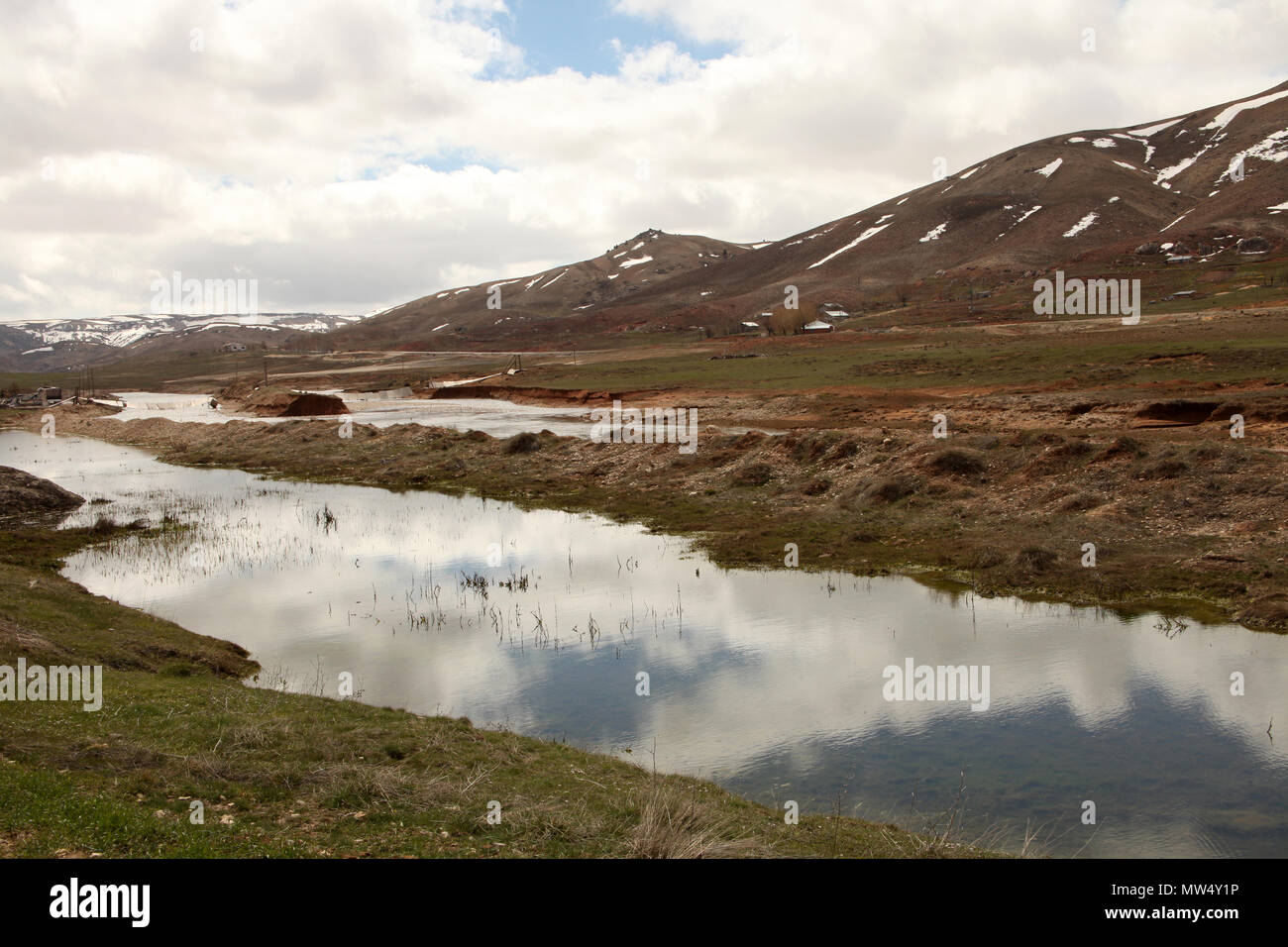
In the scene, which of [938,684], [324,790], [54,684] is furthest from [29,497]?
[938,684]

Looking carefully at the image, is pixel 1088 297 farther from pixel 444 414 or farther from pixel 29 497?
pixel 29 497

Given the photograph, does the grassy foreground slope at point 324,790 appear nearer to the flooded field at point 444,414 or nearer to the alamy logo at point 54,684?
the alamy logo at point 54,684

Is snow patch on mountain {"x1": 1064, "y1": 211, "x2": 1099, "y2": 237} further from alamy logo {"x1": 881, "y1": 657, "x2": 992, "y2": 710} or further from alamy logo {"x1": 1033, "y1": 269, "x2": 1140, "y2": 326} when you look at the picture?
alamy logo {"x1": 881, "y1": 657, "x2": 992, "y2": 710}

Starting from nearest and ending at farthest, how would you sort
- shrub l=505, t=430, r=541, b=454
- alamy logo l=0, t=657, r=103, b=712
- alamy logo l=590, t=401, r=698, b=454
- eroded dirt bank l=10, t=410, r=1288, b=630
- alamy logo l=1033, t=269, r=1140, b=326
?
alamy logo l=0, t=657, r=103, b=712, eroded dirt bank l=10, t=410, r=1288, b=630, alamy logo l=590, t=401, r=698, b=454, shrub l=505, t=430, r=541, b=454, alamy logo l=1033, t=269, r=1140, b=326

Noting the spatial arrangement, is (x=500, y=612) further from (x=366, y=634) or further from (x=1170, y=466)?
(x=1170, y=466)

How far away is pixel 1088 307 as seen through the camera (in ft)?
352

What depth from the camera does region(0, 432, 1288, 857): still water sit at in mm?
11305

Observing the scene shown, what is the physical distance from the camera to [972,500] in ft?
89.1

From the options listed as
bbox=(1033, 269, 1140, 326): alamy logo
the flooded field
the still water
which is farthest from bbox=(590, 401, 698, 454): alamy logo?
bbox=(1033, 269, 1140, 326): alamy logo
